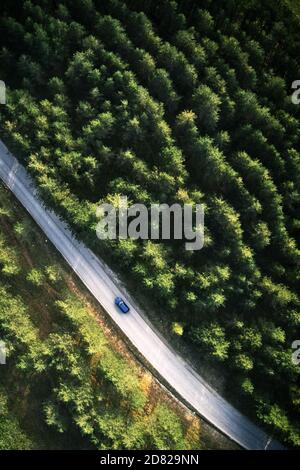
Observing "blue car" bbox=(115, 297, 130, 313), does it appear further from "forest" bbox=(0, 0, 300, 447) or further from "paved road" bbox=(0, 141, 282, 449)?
"forest" bbox=(0, 0, 300, 447)

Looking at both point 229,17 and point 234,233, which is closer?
point 234,233

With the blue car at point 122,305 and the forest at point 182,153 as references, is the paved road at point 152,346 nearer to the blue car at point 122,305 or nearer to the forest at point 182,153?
the blue car at point 122,305

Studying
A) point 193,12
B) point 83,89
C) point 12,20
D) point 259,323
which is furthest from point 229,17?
point 259,323

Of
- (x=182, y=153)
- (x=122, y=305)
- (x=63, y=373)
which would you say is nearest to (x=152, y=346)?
(x=122, y=305)

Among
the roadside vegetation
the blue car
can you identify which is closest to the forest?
the roadside vegetation

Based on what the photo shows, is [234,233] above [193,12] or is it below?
below
